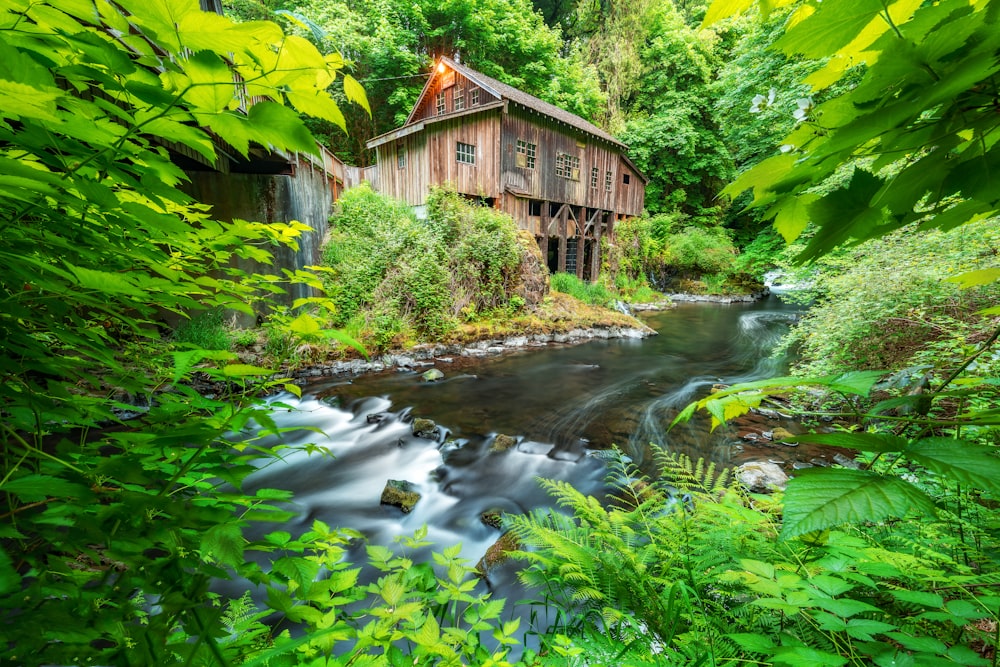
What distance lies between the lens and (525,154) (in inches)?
568


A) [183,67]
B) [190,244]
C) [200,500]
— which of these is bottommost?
[200,500]

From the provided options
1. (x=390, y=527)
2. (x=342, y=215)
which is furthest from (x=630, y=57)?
(x=390, y=527)

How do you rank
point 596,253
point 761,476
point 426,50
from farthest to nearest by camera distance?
1. point 426,50
2. point 596,253
3. point 761,476

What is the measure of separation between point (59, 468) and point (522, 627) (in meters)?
2.84

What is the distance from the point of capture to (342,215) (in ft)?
39.1

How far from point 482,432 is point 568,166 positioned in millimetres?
13682

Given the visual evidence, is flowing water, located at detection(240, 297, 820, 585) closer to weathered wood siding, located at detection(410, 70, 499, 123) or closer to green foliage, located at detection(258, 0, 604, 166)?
weathered wood siding, located at detection(410, 70, 499, 123)

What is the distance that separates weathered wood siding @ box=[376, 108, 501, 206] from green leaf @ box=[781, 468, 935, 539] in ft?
43.8

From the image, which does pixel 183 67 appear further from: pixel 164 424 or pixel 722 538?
pixel 722 538

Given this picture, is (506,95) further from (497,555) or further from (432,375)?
(497,555)

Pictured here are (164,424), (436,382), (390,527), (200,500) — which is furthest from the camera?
(436,382)

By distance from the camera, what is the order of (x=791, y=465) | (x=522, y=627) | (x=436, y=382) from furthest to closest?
(x=436, y=382), (x=791, y=465), (x=522, y=627)

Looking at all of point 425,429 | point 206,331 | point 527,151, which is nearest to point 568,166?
point 527,151

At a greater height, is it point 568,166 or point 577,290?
point 568,166
